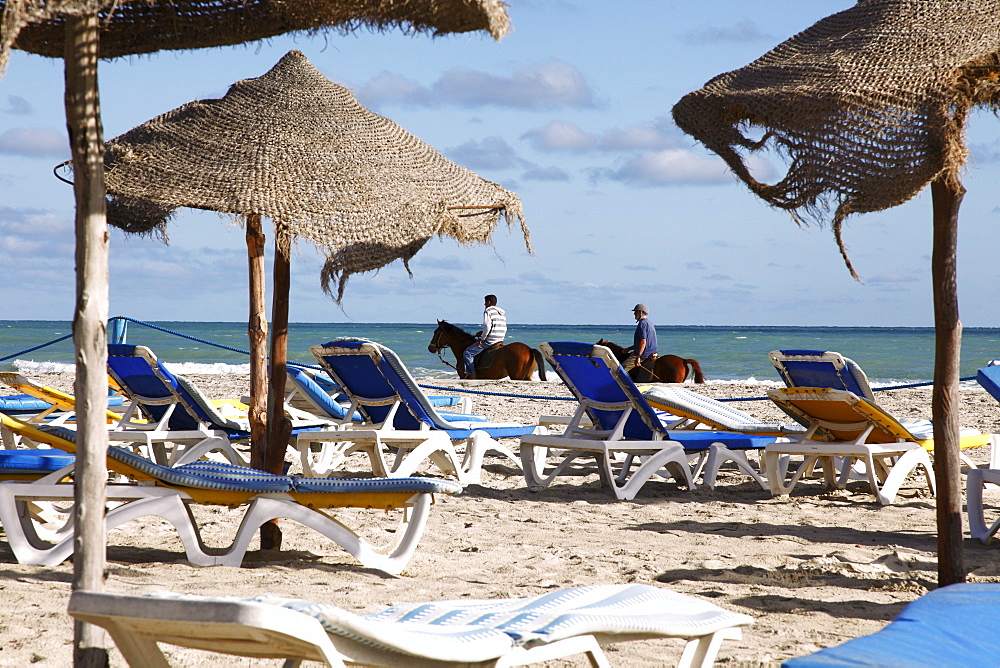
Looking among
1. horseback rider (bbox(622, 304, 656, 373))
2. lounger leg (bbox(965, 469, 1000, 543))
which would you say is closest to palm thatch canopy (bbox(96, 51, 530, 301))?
lounger leg (bbox(965, 469, 1000, 543))

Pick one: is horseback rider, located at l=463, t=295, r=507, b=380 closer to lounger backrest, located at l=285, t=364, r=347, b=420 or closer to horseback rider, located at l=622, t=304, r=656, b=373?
horseback rider, located at l=622, t=304, r=656, b=373

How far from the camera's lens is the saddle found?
16484 mm

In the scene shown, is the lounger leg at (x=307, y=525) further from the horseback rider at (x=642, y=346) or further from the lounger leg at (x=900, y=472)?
the horseback rider at (x=642, y=346)

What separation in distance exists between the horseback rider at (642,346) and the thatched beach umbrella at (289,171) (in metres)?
10.4

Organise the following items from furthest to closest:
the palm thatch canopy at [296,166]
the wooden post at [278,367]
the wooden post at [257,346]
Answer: the wooden post at [257,346]
the wooden post at [278,367]
the palm thatch canopy at [296,166]

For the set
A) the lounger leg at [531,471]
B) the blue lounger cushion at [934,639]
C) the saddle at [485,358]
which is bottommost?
the lounger leg at [531,471]

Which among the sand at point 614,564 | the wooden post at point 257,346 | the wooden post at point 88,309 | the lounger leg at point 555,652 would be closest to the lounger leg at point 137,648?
the wooden post at point 88,309

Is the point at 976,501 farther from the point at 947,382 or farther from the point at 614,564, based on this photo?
the point at 614,564

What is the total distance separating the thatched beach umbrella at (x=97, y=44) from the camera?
2.07 metres

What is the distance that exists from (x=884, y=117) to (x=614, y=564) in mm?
2217

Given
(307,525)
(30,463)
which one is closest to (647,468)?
(307,525)

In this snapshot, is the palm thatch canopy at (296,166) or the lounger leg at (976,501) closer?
the palm thatch canopy at (296,166)

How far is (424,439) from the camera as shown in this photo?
6535 mm

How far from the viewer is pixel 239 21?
255 centimetres
